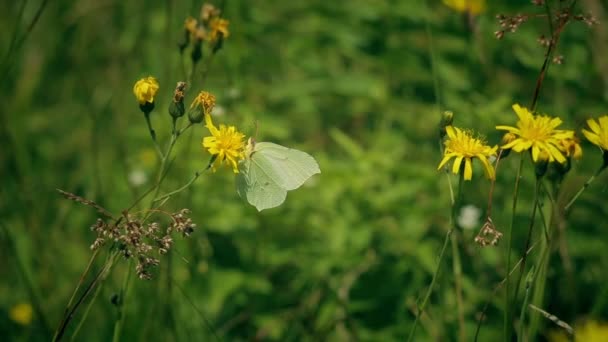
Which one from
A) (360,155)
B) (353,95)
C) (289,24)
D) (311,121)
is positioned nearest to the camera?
(360,155)

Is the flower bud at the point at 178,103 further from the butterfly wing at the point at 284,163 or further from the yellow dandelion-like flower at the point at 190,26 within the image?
the yellow dandelion-like flower at the point at 190,26

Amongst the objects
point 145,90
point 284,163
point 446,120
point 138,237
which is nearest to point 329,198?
point 284,163

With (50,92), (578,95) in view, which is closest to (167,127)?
(50,92)

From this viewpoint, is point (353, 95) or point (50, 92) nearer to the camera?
point (353, 95)

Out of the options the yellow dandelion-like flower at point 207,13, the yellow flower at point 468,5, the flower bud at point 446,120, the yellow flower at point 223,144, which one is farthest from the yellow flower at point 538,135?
the yellow flower at point 468,5

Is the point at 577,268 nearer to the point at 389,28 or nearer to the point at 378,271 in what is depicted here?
the point at 378,271

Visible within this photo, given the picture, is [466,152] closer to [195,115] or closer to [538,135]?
[538,135]
